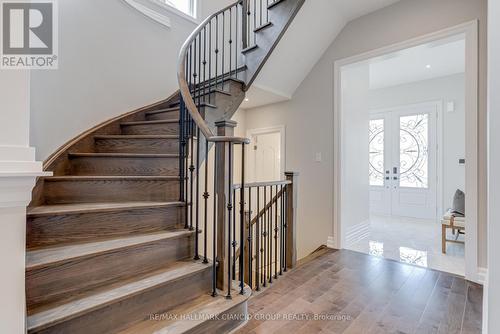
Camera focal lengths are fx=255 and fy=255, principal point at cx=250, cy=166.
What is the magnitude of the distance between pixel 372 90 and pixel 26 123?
22.1ft

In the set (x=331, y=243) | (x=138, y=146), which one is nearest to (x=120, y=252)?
(x=138, y=146)

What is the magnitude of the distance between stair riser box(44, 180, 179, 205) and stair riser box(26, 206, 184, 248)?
7.2 inches

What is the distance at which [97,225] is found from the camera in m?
1.60

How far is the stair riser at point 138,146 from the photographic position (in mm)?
2377

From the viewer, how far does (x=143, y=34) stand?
3.04m

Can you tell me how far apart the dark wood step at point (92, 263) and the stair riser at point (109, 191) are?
36 centimetres

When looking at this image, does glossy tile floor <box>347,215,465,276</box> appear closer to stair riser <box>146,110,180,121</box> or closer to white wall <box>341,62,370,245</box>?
white wall <box>341,62,370,245</box>

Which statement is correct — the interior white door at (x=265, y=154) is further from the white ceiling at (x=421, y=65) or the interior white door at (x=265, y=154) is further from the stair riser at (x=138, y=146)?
the stair riser at (x=138, y=146)

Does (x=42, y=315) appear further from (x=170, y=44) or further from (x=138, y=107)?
(x=170, y=44)

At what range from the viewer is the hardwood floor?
1668mm

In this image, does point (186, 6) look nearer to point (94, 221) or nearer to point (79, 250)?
Answer: point (94, 221)

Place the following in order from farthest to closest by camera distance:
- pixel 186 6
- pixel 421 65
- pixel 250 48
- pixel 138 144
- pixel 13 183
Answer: pixel 421 65, pixel 186 6, pixel 250 48, pixel 138 144, pixel 13 183

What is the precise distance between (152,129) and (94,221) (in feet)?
4.28

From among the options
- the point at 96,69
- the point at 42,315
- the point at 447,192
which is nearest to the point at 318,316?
the point at 42,315
